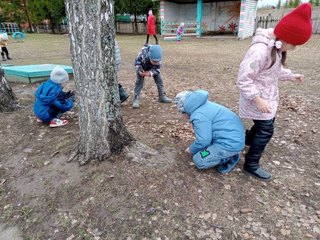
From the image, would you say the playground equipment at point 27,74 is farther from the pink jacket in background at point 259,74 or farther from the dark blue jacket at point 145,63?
the pink jacket in background at point 259,74

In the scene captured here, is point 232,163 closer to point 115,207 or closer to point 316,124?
point 115,207

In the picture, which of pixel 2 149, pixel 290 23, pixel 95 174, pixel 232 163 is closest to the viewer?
pixel 290 23

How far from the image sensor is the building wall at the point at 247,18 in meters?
17.1

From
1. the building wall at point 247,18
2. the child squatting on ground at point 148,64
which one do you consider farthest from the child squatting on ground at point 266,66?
the building wall at point 247,18

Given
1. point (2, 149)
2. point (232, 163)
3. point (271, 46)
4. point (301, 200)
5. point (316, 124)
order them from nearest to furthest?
point (271, 46)
point (301, 200)
point (232, 163)
point (2, 149)
point (316, 124)

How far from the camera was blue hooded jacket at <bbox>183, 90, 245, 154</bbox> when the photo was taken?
7.70 ft

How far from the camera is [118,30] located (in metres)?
28.6

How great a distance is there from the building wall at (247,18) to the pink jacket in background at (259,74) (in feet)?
55.5

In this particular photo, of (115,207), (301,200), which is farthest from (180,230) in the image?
(301,200)

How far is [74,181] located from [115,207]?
0.54 m

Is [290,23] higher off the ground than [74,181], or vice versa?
[290,23]

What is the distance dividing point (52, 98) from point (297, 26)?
316 cm

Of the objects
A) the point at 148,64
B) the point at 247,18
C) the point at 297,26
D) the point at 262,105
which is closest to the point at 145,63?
the point at 148,64

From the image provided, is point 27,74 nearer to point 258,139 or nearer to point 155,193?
point 155,193
